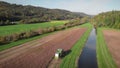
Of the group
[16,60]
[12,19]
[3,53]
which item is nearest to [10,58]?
[16,60]

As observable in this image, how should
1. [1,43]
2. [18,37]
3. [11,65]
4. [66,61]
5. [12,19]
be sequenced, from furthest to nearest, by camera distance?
[12,19] → [18,37] → [1,43] → [66,61] → [11,65]

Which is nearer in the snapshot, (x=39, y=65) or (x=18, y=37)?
(x=39, y=65)

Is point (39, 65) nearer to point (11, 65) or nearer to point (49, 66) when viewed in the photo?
point (49, 66)

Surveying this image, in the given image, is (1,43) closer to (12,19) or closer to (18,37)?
(18,37)

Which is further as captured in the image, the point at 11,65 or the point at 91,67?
the point at 91,67

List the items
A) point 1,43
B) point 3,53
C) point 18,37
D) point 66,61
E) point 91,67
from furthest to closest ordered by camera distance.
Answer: point 18,37 → point 1,43 → point 3,53 → point 66,61 → point 91,67

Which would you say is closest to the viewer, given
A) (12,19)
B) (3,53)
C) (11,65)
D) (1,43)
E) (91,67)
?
(11,65)

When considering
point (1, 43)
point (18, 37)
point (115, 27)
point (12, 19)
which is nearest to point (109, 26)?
point (115, 27)

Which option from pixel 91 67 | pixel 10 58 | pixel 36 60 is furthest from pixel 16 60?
pixel 91 67

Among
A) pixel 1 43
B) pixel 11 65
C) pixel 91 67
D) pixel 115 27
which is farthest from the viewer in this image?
pixel 115 27
